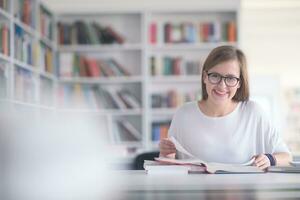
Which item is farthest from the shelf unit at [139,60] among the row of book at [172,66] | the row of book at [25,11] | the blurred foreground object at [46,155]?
the blurred foreground object at [46,155]

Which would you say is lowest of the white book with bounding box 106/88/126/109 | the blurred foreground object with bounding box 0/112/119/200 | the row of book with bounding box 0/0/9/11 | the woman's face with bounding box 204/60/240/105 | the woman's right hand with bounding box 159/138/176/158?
the woman's right hand with bounding box 159/138/176/158

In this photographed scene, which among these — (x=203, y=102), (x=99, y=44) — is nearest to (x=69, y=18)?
(x=99, y=44)

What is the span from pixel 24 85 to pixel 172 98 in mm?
1766

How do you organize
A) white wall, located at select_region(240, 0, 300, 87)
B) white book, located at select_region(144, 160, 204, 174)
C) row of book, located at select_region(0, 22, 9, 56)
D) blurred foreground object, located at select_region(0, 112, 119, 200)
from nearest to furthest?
blurred foreground object, located at select_region(0, 112, 119, 200), white book, located at select_region(144, 160, 204, 174), row of book, located at select_region(0, 22, 9, 56), white wall, located at select_region(240, 0, 300, 87)

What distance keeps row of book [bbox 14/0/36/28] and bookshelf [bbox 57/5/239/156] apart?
0.79 m

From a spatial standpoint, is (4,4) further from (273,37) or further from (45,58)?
(273,37)

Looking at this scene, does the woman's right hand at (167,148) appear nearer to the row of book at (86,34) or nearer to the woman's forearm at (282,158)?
the woman's forearm at (282,158)

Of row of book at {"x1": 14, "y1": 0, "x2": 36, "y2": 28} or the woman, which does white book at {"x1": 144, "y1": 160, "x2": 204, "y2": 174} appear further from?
row of book at {"x1": 14, "y1": 0, "x2": 36, "y2": 28}

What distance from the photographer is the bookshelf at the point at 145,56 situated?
5.22m

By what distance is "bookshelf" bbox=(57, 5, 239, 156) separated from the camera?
5219mm

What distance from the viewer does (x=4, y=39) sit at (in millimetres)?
3693

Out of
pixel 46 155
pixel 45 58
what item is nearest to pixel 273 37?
pixel 45 58

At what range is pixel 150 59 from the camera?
5.25m

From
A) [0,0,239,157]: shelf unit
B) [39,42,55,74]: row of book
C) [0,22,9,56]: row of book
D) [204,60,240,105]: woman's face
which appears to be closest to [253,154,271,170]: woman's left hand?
[204,60,240,105]: woman's face
